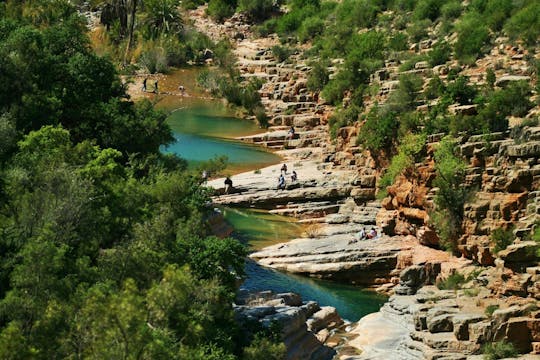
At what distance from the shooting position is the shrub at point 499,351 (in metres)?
36.9

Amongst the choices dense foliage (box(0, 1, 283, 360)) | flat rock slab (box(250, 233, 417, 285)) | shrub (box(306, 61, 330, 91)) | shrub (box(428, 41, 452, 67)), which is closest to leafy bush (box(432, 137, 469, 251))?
flat rock slab (box(250, 233, 417, 285))

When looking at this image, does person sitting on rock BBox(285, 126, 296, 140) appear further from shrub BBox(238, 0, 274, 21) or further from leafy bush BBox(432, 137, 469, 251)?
shrub BBox(238, 0, 274, 21)

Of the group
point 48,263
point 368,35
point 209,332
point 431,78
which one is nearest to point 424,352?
point 209,332

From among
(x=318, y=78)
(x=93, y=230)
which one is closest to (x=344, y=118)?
(x=318, y=78)

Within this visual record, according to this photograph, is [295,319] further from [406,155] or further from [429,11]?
[429,11]

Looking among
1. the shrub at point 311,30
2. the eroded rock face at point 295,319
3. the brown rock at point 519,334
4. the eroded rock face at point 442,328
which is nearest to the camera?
the eroded rock face at point 295,319

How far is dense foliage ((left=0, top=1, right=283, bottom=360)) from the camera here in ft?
82.5

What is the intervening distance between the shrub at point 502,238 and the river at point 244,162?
19.7ft

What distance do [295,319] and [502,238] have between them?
422 inches

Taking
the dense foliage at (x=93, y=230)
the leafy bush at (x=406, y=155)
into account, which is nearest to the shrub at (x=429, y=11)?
the leafy bush at (x=406, y=155)

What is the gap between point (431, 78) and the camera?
6197cm

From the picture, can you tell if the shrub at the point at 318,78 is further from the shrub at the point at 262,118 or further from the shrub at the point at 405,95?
the shrub at the point at 405,95

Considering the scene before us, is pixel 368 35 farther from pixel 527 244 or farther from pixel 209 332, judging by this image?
pixel 209 332

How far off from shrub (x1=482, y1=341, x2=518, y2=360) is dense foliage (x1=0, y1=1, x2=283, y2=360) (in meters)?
7.50
